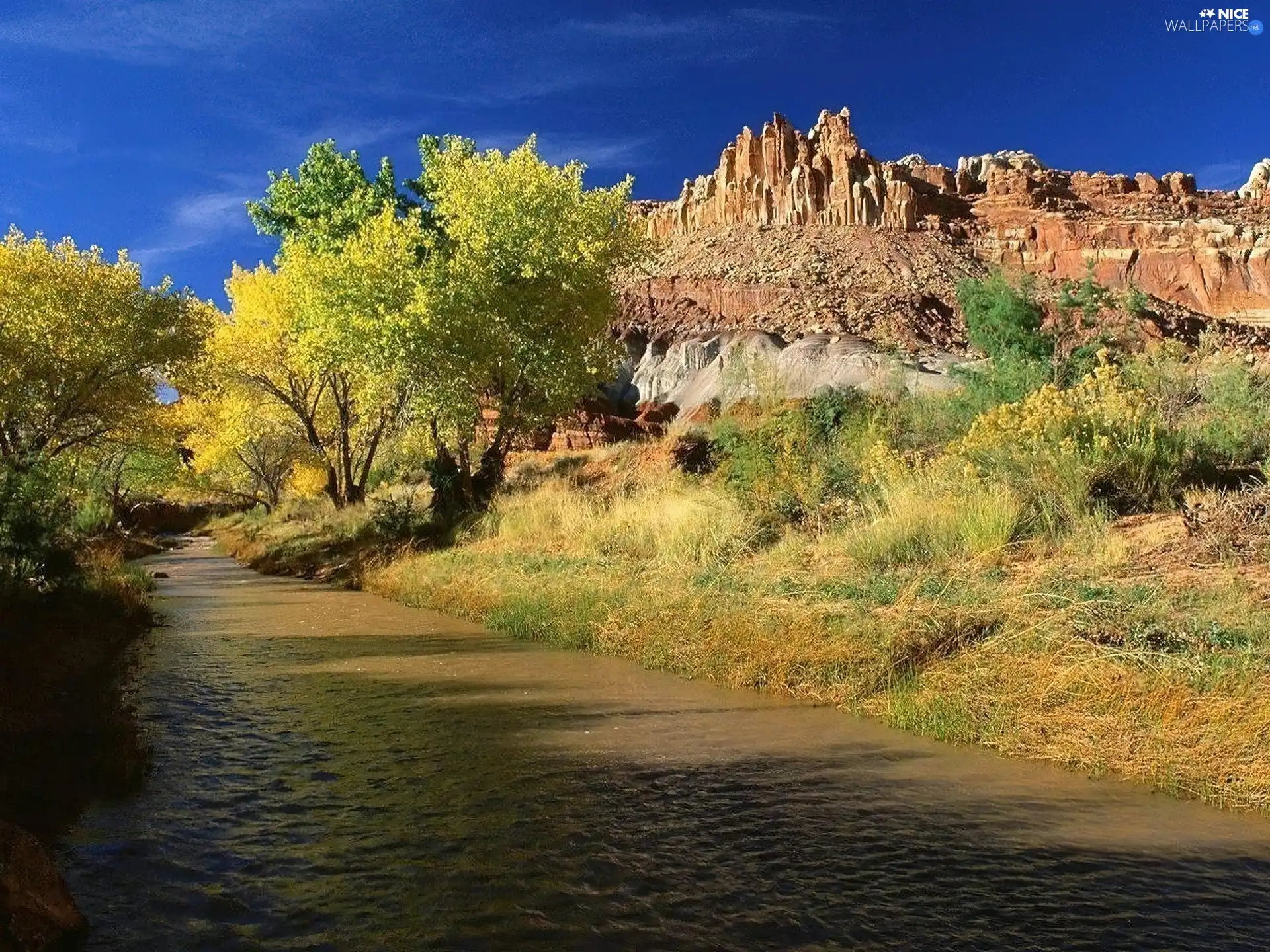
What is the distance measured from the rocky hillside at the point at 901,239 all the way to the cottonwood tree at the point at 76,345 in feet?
149

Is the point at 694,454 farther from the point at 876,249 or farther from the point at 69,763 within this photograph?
the point at 876,249

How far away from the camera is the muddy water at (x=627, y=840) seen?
3.77 m

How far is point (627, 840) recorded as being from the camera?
4.72 m

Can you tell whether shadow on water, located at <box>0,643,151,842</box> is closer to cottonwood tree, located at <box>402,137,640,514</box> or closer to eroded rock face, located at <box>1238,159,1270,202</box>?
cottonwood tree, located at <box>402,137,640,514</box>

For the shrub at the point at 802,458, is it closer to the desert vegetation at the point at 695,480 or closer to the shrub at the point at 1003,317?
the desert vegetation at the point at 695,480

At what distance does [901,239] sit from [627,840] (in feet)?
309

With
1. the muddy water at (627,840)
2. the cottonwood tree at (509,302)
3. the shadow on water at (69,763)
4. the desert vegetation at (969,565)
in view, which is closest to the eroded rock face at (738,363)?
the cottonwood tree at (509,302)

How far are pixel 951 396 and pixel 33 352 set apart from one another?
57.1ft

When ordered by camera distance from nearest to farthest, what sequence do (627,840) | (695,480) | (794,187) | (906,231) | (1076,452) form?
(627,840)
(1076,452)
(695,480)
(906,231)
(794,187)

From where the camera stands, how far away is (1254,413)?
1114 cm

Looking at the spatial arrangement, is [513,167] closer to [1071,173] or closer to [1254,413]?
[1254,413]

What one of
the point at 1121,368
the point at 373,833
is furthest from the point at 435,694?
the point at 1121,368

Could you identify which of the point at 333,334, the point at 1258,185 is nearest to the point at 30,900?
the point at 333,334

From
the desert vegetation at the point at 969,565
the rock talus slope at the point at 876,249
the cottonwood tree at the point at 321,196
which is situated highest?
the rock talus slope at the point at 876,249
